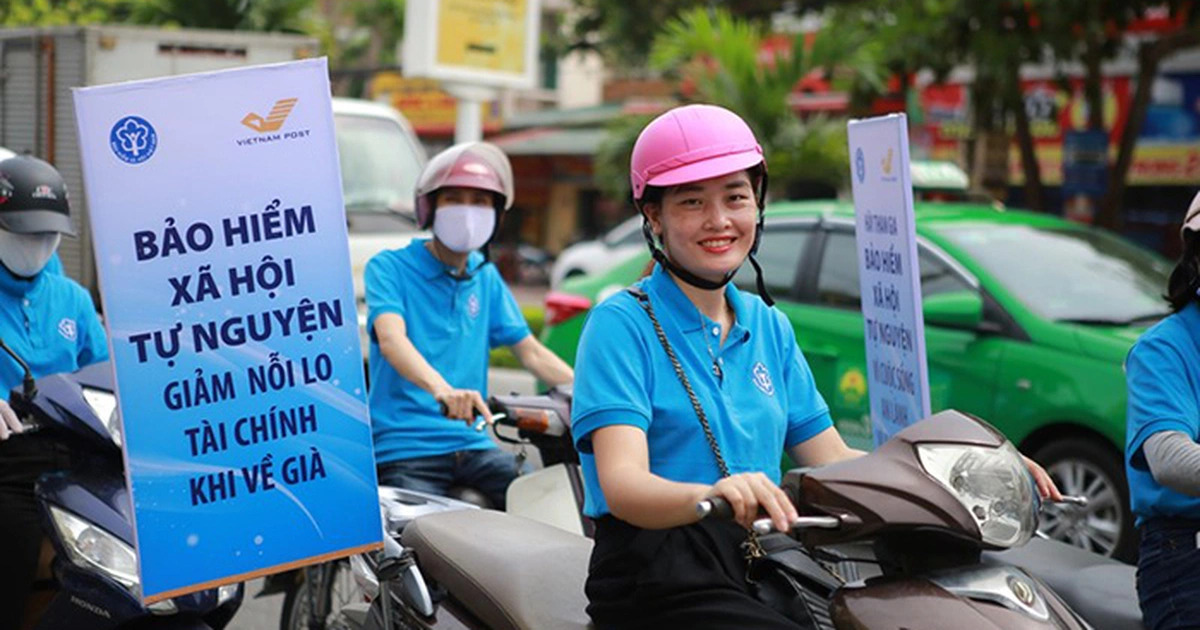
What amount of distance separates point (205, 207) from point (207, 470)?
1.85ft

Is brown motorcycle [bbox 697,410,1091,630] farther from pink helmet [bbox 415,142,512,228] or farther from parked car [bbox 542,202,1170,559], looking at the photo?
parked car [bbox 542,202,1170,559]

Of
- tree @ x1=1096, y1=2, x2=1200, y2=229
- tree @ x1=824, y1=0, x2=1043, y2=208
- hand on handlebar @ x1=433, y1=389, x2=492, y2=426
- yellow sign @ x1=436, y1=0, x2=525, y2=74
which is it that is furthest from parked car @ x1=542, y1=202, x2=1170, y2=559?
yellow sign @ x1=436, y1=0, x2=525, y2=74

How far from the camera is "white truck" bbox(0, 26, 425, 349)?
1128 cm

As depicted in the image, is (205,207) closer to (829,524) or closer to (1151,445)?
(829,524)

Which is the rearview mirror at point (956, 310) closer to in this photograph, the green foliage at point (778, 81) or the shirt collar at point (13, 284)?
the shirt collar at point (13, 284)

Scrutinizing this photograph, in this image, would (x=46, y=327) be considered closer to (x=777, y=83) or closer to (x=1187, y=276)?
(x=1187, y=276)

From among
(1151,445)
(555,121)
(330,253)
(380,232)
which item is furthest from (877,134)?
(555,121)

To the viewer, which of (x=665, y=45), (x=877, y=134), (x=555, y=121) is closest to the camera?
(x=877, y=134)

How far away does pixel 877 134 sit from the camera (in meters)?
4.56

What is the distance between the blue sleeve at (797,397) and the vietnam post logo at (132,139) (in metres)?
1.35

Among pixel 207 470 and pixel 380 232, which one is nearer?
pixel 207 470

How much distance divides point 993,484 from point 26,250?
2.99 m

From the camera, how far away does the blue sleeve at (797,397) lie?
3.10 metres

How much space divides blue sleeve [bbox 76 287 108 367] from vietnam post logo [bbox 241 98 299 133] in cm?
154
